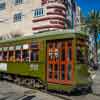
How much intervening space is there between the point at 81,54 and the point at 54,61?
1.49 meters

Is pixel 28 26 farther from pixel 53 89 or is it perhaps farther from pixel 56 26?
pixel 53 89

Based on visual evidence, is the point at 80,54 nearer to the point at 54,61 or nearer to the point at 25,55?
the point at 54,61

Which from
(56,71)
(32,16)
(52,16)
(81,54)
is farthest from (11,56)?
(32,16)

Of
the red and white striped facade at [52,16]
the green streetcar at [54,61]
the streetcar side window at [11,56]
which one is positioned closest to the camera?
the green streetcar at [54,61]

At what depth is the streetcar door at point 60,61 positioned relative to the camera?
1300cm

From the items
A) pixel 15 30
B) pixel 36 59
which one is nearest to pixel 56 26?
pixel 15 30

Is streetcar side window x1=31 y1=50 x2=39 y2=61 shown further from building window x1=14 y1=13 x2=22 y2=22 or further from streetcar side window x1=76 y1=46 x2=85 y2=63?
building window x1=14 y1=13 x2=22 y2=22

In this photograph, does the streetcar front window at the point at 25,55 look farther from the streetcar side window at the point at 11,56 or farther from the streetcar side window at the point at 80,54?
the streetcar side window at the point at 80,54

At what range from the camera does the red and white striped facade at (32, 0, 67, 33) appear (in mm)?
30719

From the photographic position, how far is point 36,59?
14672mm

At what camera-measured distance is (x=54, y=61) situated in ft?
44.8

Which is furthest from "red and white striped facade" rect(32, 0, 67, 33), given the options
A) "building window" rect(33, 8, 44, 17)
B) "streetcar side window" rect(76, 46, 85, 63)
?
"streetcar side window" rect(76, 46, 85, 63)

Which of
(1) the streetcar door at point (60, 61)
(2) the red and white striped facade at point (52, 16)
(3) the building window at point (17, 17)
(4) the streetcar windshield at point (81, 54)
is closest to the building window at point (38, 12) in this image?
(2) the red and white striped facade at point (52, 16)

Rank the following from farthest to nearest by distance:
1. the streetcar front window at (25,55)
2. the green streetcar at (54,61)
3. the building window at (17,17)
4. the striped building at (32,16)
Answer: the building window at (17,17)
the striped building at (32,16)
the streetcar front window at (25,55)
the green streetcar at (54,61)
